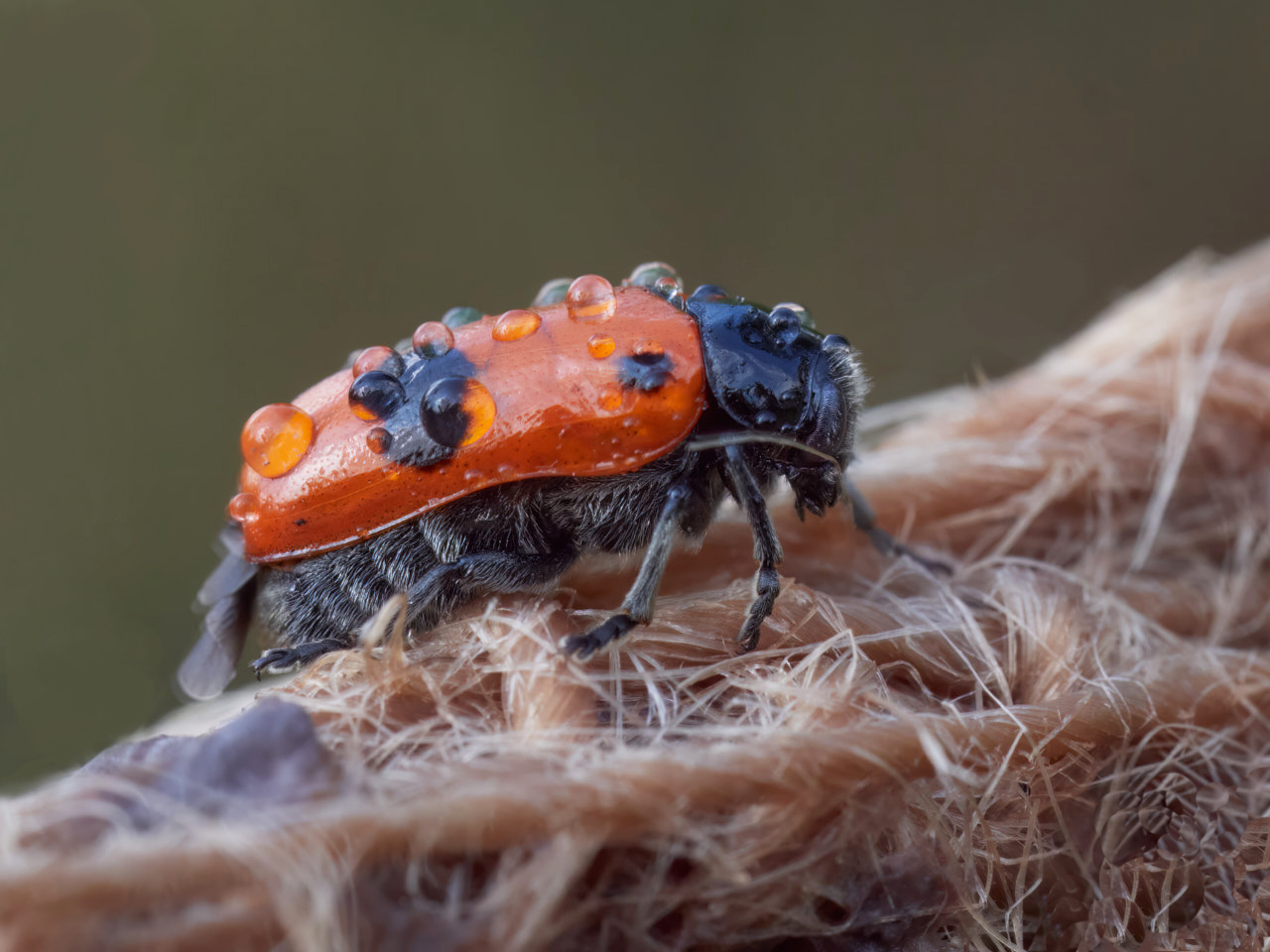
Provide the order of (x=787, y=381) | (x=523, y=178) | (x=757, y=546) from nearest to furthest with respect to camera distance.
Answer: (x=757, y=546) < (x=787, y=381) < (x=523, y=178)

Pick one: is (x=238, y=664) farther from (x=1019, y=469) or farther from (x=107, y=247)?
(x=107, y=247)

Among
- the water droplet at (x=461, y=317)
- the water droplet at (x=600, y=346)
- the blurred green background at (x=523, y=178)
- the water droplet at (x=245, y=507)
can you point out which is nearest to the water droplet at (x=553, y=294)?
the water droplet at (x=461, y=317)

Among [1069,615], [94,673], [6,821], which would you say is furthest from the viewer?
[94,673]

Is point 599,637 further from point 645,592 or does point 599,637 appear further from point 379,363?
point 379,363

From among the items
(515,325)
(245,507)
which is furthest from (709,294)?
(245,507)

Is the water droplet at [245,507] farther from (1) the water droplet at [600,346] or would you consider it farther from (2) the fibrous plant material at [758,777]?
(1) the water droplet at [600,346]

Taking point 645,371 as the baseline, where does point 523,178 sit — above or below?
above

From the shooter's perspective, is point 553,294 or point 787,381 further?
point 553,294

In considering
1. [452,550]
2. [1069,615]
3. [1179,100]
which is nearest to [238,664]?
[452,550]
